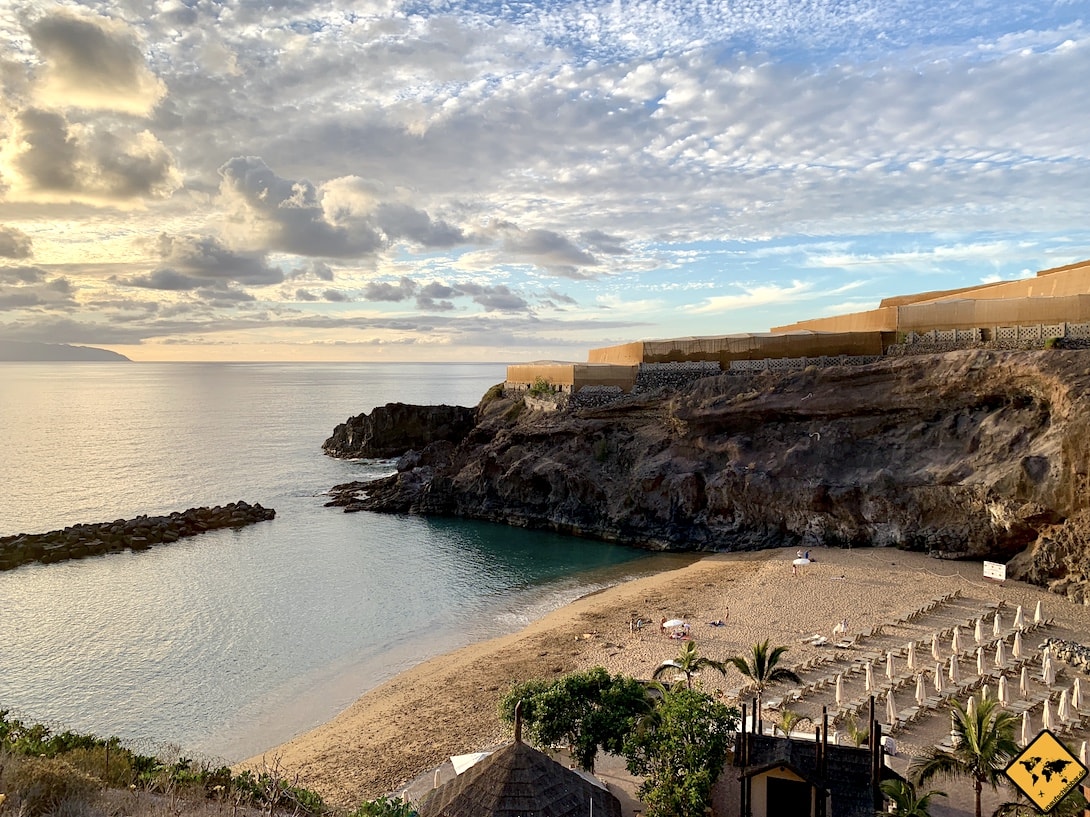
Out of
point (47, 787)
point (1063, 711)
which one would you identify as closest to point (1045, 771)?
point (47, 787)

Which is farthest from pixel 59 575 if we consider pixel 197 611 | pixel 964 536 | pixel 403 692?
pixel 964 536

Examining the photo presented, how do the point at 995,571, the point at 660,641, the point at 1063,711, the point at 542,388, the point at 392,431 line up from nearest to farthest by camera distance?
the point at 1063,711 → the point at 660,641 → the point at 995,571 → the point at 542,388 → the point at 392,431

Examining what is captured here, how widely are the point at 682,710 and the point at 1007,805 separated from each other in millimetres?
5130

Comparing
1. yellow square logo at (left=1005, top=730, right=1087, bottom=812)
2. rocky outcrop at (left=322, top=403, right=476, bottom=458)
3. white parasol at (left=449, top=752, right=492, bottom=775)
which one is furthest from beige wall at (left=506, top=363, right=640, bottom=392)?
yellow square logo at (left=1005, top=730, right=1087, bottom=812)

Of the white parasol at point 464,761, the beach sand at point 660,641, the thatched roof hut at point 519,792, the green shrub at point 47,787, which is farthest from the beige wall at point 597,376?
the green shrub at point 47,787

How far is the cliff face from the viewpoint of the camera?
27812 millimetres

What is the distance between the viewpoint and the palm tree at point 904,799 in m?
10.1

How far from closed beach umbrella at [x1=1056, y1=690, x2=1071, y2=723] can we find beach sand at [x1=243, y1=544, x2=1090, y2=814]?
242cm

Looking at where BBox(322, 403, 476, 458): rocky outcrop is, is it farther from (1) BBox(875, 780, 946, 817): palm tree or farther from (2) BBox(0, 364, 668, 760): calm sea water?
(1) BBox(875, 780, 946, 817): palm tree

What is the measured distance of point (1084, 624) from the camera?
22.3m

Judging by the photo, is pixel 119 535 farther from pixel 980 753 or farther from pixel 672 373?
pixel 980 753

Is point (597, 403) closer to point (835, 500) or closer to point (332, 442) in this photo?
point (835, 500)

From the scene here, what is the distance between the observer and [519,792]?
36.4 ft

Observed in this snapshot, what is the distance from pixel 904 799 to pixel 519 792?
6038 millimetres
